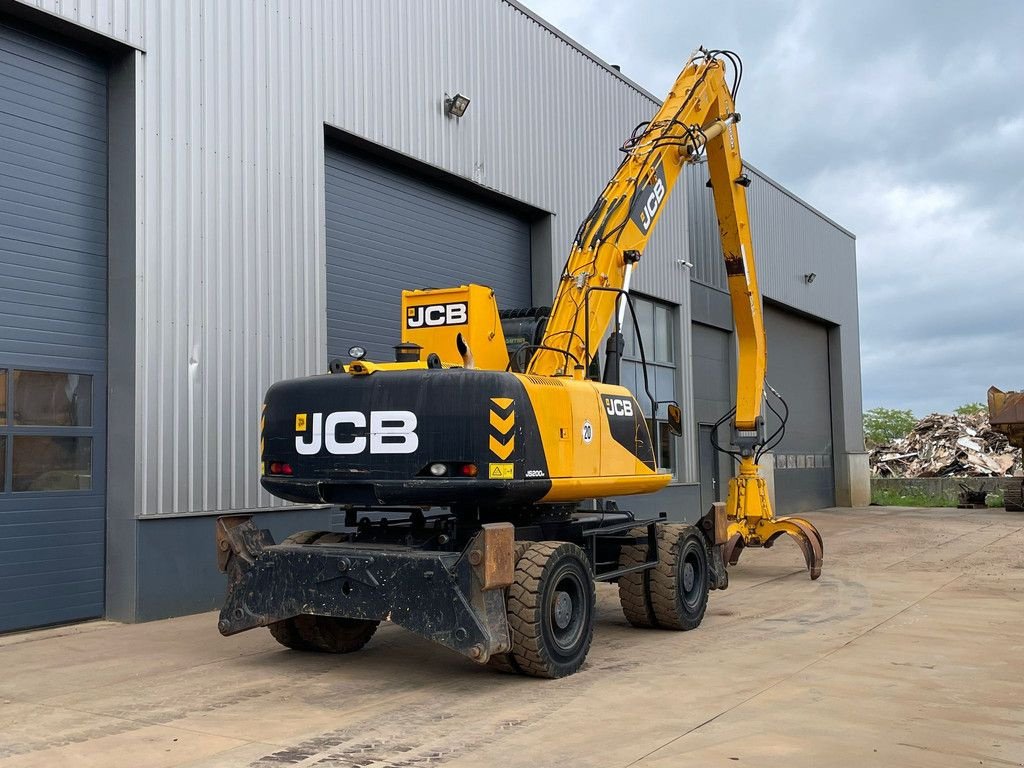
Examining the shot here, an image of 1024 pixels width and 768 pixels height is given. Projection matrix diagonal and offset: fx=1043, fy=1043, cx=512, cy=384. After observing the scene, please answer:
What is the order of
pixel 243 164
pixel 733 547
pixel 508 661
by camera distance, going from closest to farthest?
1. pixel 508 661
2. pixel 243 164
3. pixel 733 547

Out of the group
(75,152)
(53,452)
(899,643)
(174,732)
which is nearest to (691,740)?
(174,732)

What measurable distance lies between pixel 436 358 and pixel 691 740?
3313 mm

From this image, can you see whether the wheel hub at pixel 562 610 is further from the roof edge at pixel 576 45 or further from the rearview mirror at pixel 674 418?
the roof edge at pixel 576 45

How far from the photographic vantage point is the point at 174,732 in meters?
6.06

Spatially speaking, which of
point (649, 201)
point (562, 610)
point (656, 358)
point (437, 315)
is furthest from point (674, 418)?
point (656, 358)

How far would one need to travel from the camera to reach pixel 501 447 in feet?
24.4

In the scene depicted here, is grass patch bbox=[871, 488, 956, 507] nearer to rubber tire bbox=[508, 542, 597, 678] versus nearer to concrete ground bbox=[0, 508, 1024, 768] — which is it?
concrete ground bbox=[0, 508, 1024, 768]

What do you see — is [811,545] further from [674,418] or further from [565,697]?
[565,697]

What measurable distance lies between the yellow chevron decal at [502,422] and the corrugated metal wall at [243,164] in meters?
4.61

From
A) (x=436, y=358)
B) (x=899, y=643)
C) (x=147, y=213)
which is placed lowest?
(x=899, y=643)

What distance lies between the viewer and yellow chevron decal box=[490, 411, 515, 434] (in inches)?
293

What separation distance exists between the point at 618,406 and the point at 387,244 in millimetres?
6236

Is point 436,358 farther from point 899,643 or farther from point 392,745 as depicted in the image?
point 899,643

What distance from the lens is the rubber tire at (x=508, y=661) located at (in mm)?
7371
